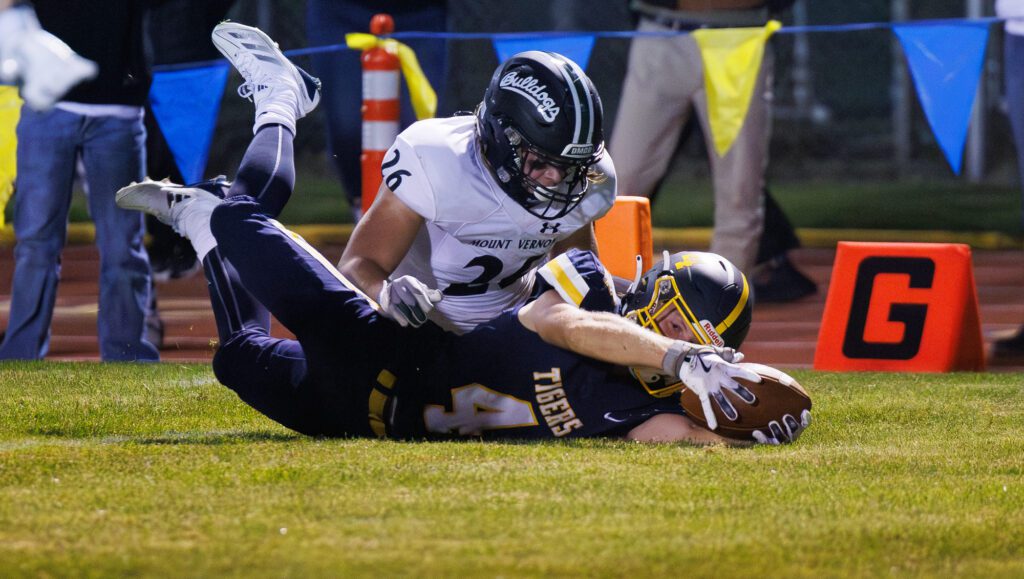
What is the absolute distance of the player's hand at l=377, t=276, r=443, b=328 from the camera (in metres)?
5.18

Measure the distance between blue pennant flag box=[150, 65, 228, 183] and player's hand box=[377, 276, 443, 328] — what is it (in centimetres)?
383

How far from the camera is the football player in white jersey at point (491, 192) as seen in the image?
18.4ft

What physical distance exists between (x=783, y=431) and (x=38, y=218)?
13.5ft

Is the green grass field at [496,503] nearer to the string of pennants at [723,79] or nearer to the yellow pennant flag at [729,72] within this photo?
the string of pennants at [723,79]

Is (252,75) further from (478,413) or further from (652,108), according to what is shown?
(652,108)

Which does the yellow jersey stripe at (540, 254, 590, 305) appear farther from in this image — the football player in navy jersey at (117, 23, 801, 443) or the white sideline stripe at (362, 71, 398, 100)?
the white sideline stripe at (362, 71, 398, 100)

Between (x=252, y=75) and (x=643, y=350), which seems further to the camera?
(x=252, y=75)

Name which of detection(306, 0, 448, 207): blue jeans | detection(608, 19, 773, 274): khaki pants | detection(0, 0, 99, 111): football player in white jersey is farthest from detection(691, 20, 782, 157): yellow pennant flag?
detection(0, 0, 99, 111): football player in white jersey

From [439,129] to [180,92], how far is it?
3.22 metres

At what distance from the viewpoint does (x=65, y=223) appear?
7918mm

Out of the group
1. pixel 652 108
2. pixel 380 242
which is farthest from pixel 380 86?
pixel 380 242

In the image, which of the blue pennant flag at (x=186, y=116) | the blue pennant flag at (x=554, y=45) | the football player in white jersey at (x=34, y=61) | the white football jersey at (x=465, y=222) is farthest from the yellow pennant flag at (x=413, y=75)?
the white football jersey at (x=465, y=222)

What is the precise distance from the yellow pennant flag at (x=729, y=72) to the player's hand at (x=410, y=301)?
3899 mm

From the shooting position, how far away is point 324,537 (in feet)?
12.8
